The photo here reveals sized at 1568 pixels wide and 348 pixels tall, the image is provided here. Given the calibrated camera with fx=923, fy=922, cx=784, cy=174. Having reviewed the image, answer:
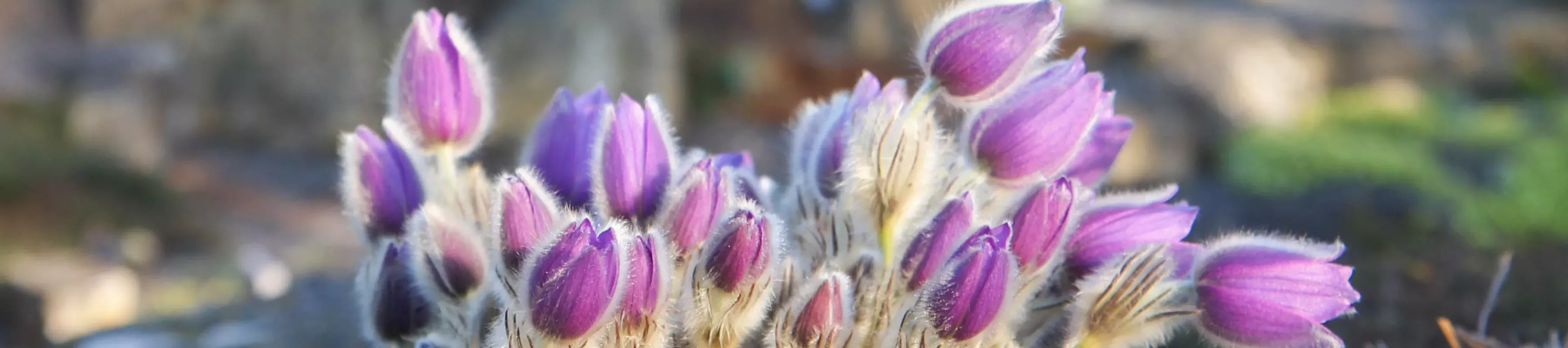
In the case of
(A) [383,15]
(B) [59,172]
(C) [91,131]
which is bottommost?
(B) [59,172]

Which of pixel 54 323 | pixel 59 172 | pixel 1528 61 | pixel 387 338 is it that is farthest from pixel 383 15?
pixel 1528 61

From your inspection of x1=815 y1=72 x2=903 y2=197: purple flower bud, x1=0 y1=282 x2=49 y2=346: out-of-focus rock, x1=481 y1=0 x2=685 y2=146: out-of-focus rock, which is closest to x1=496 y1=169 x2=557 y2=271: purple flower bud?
x1=815 y1=72 x2=903 y2=197: purple flower bud

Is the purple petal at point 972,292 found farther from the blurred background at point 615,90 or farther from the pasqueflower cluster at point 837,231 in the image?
the blurred background at point 615,90

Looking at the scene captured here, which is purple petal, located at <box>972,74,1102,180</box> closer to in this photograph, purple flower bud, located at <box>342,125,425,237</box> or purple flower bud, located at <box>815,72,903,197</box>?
purple flower bud, located at <box>815,72,903,197</box>

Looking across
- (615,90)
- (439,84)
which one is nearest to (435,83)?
(439,84)

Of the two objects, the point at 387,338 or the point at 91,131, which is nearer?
the point at 387,338

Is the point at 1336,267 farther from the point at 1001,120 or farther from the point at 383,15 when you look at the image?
the point at 383,15

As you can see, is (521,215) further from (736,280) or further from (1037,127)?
(1037,127)
